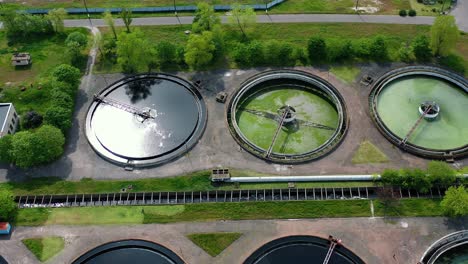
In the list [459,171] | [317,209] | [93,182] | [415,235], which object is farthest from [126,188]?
[459,171]

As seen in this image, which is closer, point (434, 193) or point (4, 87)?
point (434, 193)

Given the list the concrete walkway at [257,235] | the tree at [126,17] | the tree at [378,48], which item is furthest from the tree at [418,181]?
the tree at [126,17]

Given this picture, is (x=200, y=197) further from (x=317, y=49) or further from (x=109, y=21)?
(x=109, y=21)

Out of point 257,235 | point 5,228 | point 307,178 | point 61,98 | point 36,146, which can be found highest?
point 61,98

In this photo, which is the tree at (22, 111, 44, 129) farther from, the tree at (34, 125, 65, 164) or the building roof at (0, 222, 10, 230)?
the building roof at (0, 222, 10, 230)

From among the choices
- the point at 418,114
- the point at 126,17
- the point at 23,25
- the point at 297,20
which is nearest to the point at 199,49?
the point at 126,17

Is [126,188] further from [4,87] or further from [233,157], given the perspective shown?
[4,87]
